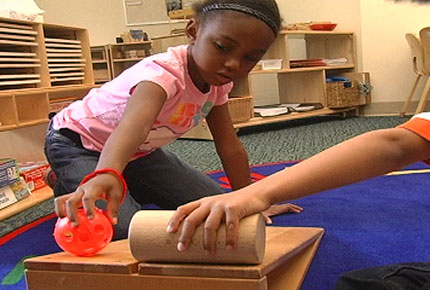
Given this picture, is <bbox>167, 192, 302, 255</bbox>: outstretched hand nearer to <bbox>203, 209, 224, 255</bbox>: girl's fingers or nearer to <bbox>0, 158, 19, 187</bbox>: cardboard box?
<bbox>203, 209, 224, 255</bbox>: girl's fingers

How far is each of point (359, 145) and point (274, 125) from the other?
2.49 metres

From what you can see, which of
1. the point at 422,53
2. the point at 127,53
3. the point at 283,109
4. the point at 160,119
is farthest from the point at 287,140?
the point at 127,53

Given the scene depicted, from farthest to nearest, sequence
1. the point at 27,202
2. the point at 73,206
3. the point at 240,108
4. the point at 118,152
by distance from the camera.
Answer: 1. the point at 240,108
2. the point at 27,202
3. the point at 118,152
4. the point at 73,206

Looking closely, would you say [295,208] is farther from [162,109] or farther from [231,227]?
[231,227]

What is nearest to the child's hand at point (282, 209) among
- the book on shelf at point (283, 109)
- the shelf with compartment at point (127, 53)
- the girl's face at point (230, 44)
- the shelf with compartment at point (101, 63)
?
the girl's face at point (230, 44)

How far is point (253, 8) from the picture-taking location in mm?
844

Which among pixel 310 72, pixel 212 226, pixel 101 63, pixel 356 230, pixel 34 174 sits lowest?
pixel 356 230

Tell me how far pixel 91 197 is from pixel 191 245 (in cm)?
15

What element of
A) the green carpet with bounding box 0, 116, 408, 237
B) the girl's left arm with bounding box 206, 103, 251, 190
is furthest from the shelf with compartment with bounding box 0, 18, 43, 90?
the girl's left arm with bounding box 206, 103, 251, 190

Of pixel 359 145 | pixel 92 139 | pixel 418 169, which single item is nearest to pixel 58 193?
pixel 92 139

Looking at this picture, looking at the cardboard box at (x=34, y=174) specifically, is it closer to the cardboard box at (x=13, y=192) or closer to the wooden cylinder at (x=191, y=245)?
the cardboard box at (x=13, y=192)

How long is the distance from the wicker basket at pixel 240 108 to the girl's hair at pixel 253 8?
63.5 inches

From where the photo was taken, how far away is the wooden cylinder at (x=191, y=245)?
0.48 meters

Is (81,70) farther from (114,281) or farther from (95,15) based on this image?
(95,15)
